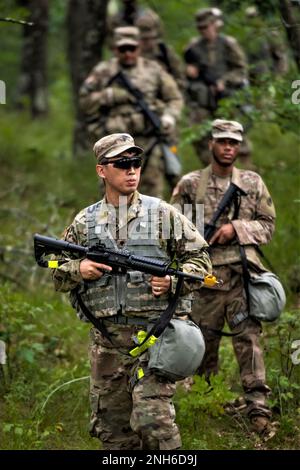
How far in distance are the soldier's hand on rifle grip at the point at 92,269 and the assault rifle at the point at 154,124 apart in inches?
189

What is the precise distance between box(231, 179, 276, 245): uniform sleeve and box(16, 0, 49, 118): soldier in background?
1015 centimetres

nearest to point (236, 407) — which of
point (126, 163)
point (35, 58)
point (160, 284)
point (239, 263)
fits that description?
point (239, 263)

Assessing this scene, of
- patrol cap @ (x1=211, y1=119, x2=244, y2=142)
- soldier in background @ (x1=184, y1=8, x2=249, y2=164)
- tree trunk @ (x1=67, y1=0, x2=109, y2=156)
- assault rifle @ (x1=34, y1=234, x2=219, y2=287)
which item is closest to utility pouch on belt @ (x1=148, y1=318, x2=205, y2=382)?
assault rifle @ (x1=34, y1=234, x2=219, y2=287)

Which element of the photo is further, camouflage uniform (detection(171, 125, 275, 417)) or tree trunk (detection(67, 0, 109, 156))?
tree trunk (detection(67, 0, 109, 156))

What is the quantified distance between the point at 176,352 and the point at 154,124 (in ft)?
17.2

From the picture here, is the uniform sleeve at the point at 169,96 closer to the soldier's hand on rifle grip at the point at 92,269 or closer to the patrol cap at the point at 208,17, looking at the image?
the patrol cap at the point at 208,17

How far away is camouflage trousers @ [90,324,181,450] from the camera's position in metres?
5.29

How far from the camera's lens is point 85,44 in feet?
42.9

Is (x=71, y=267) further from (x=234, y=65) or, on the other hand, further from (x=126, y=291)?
(x=234, y=65)

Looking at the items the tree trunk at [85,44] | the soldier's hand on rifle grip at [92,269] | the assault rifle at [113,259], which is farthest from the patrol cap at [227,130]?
the tree trunk at [85,44]

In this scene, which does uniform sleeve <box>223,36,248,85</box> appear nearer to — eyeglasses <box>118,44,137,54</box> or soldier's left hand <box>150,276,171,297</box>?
eyeglasses <box>118,44,137,54</box>

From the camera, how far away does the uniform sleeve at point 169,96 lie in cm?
1041
